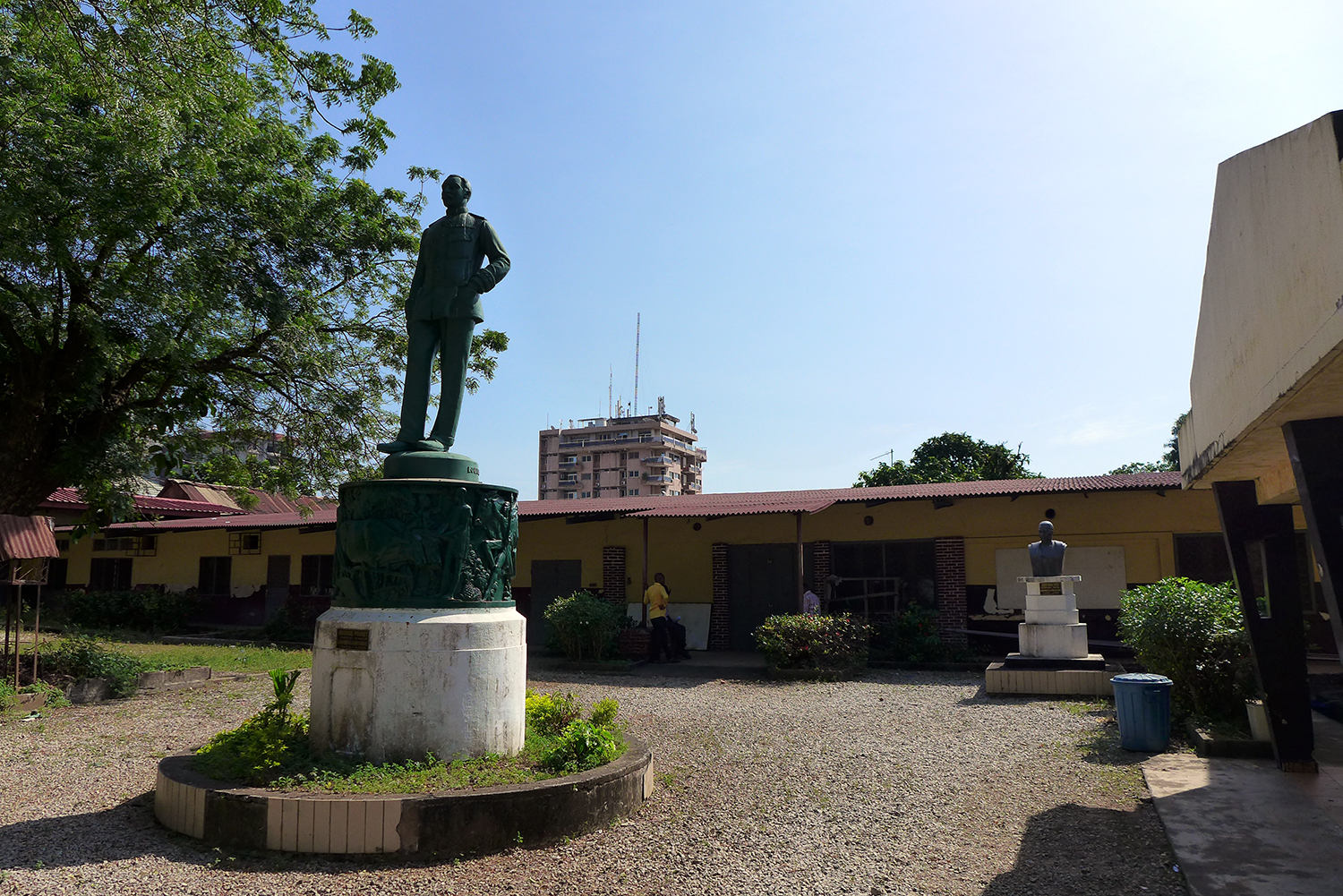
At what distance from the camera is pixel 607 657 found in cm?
1420

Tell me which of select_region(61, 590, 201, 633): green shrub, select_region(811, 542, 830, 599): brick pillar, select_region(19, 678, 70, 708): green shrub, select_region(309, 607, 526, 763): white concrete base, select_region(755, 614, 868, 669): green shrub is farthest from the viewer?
select_region(61, 590, 201, 633): green shrub

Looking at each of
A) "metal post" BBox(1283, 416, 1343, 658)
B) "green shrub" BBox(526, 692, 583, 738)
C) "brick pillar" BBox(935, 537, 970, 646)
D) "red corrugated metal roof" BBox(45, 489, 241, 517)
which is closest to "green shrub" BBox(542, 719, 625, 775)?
"green shrub" BBox(526, 692, 583, 738)

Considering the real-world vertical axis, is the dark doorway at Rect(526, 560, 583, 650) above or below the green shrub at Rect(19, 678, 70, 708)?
above

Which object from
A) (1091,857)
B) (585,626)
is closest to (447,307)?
(1091,857)

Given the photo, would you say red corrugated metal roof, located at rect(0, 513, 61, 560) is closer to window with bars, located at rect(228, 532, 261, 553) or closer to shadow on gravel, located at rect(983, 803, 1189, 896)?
shadow on gravel, located at rect(983, 803, 1189, 896)

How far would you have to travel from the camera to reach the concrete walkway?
416 centimetres

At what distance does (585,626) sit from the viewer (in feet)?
45.6

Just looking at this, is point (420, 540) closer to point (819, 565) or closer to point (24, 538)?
point (24, 538)

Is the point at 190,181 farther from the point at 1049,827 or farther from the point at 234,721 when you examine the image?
the point at 1049,827

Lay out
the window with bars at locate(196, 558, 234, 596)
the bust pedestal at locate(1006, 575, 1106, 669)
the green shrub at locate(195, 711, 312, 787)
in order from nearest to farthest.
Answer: the green shrub at locate(195, 711, 312, 787) < the bust pedestal at locate(1006, 575, 1106, 669) < the window with bars at locate(196, 558, 234, 596)

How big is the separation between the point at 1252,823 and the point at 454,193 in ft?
21.6

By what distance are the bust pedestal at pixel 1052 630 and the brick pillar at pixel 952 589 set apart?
358cm

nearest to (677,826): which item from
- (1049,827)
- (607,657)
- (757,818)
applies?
(757,818)

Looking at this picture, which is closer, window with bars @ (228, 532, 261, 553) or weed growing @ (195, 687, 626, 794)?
weed growing @ (195, 687, 626, 794)
